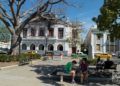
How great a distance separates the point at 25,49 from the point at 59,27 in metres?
10.3

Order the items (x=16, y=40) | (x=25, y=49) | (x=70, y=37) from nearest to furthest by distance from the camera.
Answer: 1. (x=16, y=40)
2. (x=70, y=37)
3. (x=25, y=49)

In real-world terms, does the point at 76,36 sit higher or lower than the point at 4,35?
lower

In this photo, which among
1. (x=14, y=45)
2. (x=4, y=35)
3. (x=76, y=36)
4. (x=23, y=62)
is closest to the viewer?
(x=23, y=62)

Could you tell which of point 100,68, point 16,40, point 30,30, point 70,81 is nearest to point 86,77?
point 70,81

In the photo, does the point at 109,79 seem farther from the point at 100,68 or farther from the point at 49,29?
the point at 49,29

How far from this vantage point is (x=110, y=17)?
2011cm

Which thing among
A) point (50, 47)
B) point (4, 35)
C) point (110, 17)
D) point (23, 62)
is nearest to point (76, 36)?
point (50, 47)

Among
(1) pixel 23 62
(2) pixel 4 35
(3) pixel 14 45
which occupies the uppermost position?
(2) pixel 4 35

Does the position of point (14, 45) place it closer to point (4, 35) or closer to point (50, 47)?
point (50, 47)

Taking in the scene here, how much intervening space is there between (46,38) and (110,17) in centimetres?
6288

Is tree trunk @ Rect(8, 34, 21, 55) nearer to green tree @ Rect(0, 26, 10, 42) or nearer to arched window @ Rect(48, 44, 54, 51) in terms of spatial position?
arched window @ Rect(48, 44, 54, 51)

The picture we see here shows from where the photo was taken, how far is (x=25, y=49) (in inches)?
3351

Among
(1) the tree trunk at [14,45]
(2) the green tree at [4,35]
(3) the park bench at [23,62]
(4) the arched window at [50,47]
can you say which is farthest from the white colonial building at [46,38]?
(3) the park bench at [23,62]

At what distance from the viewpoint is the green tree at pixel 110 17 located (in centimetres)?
2012
